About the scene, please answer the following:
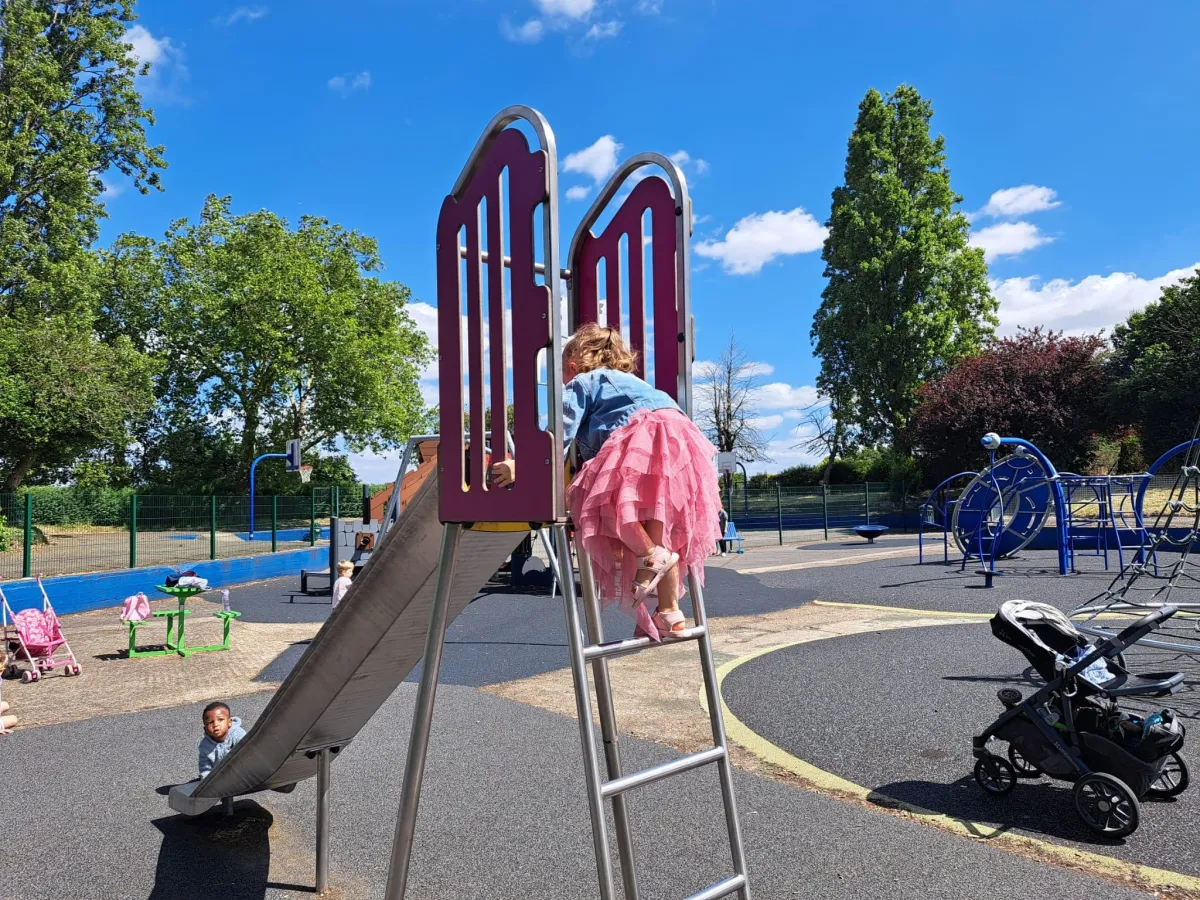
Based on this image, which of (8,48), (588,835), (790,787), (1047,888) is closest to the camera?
(1047,888)

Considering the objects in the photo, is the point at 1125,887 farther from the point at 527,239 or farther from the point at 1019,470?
the point at 1019,470

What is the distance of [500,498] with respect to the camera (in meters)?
2.45

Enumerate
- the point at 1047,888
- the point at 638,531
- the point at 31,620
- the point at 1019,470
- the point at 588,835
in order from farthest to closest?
the point at 1019,470 < the point at 31,620 < the point at 588,835 < the point at 1047,888 < the point at 638,531

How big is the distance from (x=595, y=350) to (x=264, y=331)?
107 ft

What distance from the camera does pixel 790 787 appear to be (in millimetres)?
4652

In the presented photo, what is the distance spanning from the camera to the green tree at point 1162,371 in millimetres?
28406

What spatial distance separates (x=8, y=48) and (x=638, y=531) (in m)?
30.1

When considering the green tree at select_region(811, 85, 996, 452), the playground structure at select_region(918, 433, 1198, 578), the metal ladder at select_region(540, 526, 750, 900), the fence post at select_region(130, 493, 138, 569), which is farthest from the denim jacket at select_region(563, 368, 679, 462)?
the green tree at select_region(811, 85, 996, 452)

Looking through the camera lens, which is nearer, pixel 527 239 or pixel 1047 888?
pixel 527 239

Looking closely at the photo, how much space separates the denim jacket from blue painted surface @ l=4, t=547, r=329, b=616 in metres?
12.4

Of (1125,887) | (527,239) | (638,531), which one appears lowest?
(1125,887)

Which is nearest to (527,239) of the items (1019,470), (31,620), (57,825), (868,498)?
(57,825)

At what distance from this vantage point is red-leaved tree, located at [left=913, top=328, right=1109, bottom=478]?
105 feet

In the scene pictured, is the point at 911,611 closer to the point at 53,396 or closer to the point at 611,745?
the point at 611,745
